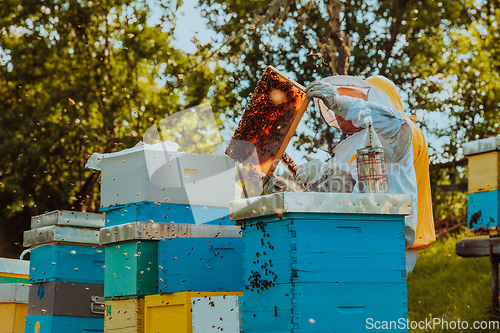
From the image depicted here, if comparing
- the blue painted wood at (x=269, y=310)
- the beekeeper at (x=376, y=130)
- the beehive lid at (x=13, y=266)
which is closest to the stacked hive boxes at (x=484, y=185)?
the beekeeper at (x=376, y=130)

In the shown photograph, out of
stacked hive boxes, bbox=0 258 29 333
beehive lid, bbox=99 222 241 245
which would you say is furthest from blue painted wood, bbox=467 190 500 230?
stacked hive boxes, bbox=0 258 29 333

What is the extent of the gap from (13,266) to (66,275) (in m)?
1.41

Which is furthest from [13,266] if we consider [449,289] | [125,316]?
[449,289]

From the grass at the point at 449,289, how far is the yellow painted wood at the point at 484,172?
1.38 meters

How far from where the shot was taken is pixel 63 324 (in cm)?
373

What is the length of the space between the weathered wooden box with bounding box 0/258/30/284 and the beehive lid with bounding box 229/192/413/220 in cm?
372

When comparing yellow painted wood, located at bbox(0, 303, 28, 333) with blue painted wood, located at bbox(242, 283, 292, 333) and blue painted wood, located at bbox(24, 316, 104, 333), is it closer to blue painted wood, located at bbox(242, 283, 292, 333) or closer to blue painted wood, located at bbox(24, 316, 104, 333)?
blue painted wood, located at bbox(24, 316, 104, 333)

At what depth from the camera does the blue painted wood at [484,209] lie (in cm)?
483

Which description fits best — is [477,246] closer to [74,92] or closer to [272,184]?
[272,184]

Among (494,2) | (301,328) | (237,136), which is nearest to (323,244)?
(301,328)

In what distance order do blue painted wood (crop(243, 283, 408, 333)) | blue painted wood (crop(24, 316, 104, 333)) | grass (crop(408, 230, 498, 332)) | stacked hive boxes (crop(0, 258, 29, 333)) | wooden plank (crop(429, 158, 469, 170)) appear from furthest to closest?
wooden plank (crop(429, 158, 469, 170))
grass (crop(408, 230, 498, 332))
stacked hive boxes (crop(0, 258, 29, 333))
blue painted wood (crop(24, 316, 104, 333))
blue painted wood (crop(243, 283, 408, 333))

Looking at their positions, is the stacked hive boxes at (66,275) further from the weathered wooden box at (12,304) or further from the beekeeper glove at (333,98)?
the beekeeper glove at (333,98)

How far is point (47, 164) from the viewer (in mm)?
10688

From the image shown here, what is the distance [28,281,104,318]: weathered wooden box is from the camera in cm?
375
